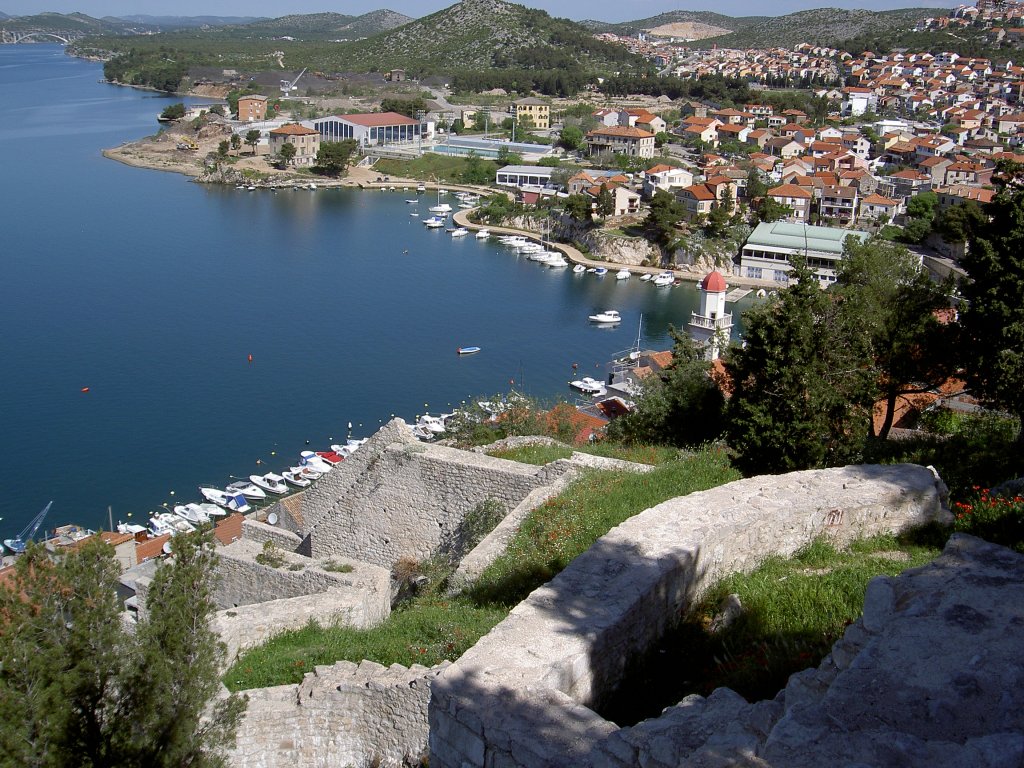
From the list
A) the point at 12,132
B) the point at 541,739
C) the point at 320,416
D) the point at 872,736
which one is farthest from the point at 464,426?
the point at 12,132

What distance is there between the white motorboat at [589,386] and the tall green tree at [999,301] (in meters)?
19.3

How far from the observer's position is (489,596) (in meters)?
7.29

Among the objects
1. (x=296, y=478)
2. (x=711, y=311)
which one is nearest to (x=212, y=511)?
(x=296, y=478)

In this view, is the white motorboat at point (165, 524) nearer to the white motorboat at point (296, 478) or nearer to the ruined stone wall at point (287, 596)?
the white motorboat at point (296, 478)

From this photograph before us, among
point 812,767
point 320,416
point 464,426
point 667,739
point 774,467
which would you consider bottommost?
point 320,416

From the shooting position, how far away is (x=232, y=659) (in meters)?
7.22

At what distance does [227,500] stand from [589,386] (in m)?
12.1

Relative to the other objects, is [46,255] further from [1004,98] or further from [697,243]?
[1004,98]

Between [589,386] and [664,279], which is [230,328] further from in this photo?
[664,279]

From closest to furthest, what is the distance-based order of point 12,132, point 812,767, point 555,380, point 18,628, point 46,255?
point 812,767 < point 18,628 < point 555,380 < point 46,255 < point 12,132

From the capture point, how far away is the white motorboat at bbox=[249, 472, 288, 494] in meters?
22.6

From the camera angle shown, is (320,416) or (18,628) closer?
(18,628)

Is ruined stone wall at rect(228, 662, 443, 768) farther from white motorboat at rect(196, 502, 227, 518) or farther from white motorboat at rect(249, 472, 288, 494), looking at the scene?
white motorboat at rect(249, 472, 288, 494)

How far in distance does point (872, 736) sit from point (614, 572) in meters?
2.23
